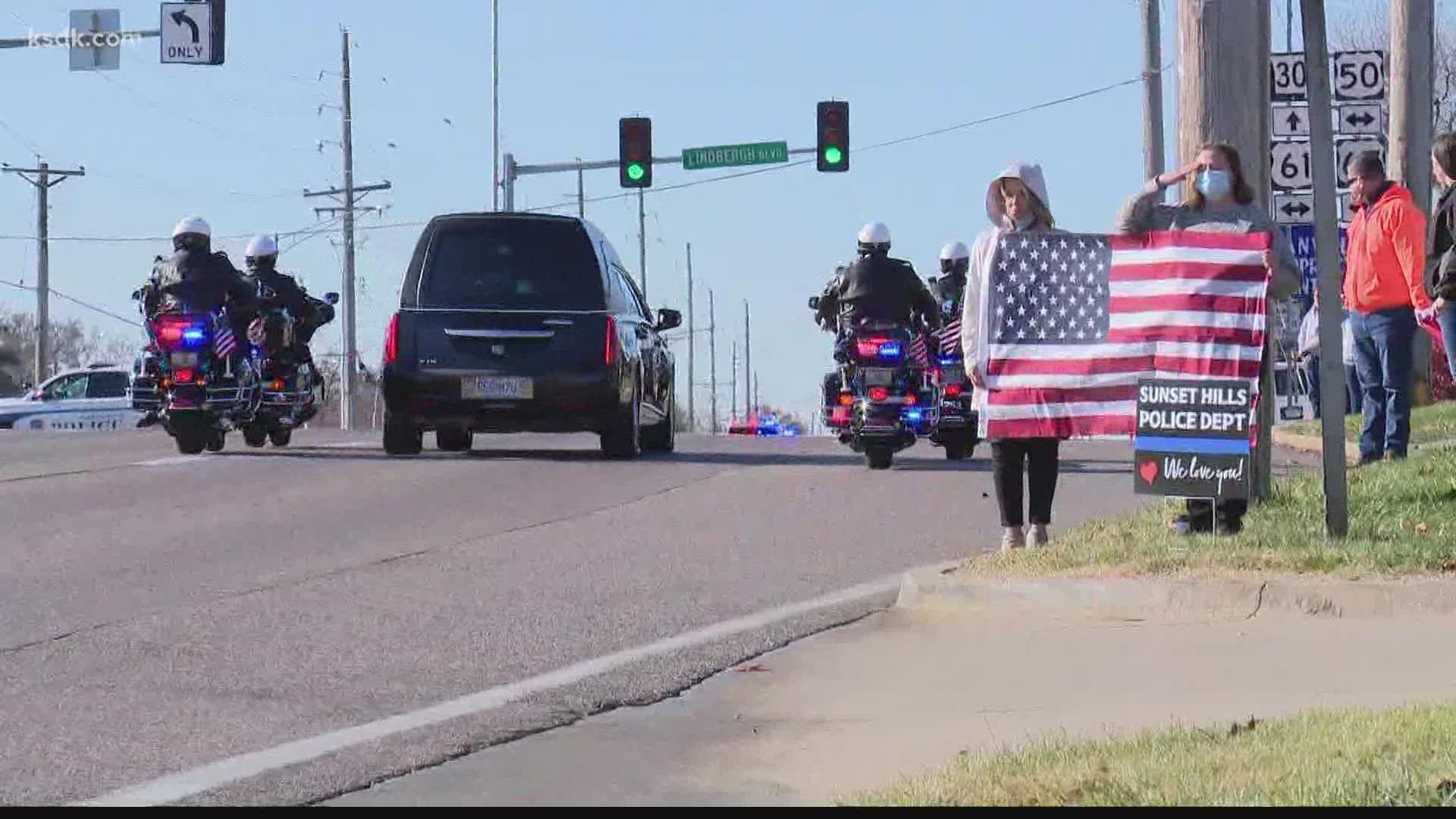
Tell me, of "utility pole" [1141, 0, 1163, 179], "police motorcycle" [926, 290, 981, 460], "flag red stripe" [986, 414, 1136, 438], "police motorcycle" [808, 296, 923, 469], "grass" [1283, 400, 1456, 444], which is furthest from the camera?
"utility pole" [1141, 0, 1163, 179]

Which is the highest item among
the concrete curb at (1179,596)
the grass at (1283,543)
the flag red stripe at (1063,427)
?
the flag red stripe at (1063,427)

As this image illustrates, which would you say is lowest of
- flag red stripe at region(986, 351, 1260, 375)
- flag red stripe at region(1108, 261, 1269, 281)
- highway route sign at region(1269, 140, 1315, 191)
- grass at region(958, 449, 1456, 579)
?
grass at region(958, 449, 1456, 579)

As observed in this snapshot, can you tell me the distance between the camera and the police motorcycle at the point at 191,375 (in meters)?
20.6

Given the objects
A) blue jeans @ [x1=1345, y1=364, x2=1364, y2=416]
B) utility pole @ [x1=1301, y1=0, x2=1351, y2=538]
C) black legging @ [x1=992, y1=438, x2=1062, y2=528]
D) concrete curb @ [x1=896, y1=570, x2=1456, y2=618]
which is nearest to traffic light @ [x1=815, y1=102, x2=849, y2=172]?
blue jeans @ [x1=1345, y1=364, x2=1364, y2=416]

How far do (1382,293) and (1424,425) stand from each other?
652 cm

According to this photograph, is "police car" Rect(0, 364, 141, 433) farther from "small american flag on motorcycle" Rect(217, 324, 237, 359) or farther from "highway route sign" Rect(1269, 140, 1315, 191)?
"highway route sign" Rect(1269, 140, 1315, 191)

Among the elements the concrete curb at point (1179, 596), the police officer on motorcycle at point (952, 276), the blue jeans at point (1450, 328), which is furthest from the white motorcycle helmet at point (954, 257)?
the concrete curb at point (1179, 596)

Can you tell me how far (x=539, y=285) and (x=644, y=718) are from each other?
12.1m

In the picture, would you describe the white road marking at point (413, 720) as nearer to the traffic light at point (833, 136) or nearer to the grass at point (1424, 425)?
the grass at point (1424, 425)

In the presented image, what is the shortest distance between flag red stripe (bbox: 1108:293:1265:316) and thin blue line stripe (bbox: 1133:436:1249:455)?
0.66 m

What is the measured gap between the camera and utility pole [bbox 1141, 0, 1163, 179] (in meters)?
33.0

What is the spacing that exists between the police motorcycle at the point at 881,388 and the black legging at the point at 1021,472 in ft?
23.9
